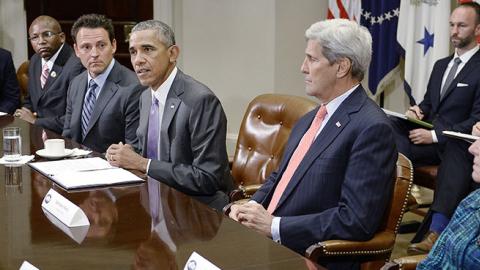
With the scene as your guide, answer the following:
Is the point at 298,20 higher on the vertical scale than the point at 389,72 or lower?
higher

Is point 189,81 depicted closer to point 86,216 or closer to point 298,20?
point 86,216

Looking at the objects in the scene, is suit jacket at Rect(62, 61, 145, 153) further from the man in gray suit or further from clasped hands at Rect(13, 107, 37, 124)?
clasped hands at Rect(13, 107, 37, 124)

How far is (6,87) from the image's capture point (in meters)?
5.47

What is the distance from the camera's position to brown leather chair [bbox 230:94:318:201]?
11.0 ft

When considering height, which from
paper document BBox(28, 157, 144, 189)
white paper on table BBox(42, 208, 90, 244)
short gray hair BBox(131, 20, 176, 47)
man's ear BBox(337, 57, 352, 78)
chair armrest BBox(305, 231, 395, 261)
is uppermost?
short gray hair BBox(131, 20, 176, 47)

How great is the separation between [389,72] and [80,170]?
3385 millimetres

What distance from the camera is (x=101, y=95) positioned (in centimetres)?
375

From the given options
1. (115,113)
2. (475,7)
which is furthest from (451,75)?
(115,113)

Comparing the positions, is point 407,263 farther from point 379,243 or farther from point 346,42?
point 346,42

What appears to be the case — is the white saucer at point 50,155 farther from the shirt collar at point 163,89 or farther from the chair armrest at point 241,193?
the chair armrest at point 241,193

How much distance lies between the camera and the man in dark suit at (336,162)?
231 cm

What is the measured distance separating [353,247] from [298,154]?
0.47m

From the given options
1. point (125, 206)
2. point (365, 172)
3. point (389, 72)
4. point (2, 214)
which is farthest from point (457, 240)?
point (389, 72)

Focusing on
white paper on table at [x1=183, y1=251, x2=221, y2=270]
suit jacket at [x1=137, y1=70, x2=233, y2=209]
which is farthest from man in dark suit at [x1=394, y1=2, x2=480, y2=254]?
white paper on table at [x1=183, y1=251, x2=221, y2=270]
